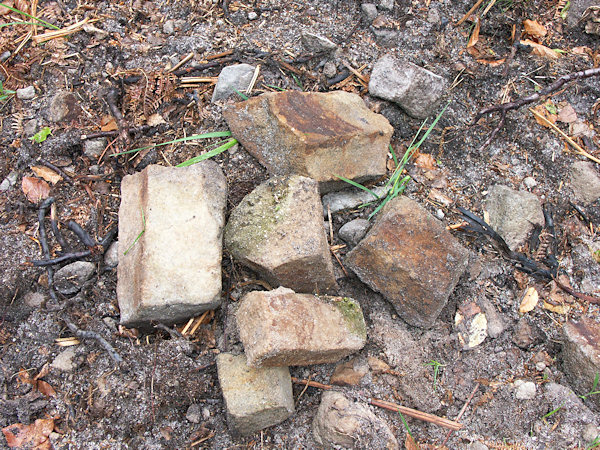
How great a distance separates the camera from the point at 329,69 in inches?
103

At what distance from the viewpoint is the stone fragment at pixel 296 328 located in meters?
1.94

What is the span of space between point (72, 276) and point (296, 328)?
114cm

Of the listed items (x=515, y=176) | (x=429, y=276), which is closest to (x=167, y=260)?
(x=429, y=276)

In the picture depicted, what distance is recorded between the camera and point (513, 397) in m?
2.20

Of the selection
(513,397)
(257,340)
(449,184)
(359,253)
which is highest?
(449,184)

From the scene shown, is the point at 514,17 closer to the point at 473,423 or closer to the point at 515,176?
the point at 515,176

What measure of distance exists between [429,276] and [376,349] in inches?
16.8

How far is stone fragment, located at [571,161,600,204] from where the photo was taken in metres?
2.59

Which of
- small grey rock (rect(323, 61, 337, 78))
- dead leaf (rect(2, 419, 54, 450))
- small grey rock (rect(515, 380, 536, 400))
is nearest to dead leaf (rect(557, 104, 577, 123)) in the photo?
small grey rock (rect(323, 61, 337, 78))

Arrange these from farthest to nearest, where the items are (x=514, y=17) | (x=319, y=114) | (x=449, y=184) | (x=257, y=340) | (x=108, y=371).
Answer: (x=514, y=17) < (x=449, y=184) < (x=319, y=114) < (x=108, y=371) < (x=257, y=340)

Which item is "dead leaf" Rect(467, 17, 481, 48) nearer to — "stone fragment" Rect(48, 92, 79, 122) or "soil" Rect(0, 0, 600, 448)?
"soil" Rect(0, 0, 600, 448)

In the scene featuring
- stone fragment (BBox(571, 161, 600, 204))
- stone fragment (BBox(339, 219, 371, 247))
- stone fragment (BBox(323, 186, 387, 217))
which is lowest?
stone fragment (BBox(339, 219, 371, 247))

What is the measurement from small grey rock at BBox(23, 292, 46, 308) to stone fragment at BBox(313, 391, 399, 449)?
141cm

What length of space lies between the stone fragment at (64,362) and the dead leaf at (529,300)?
2152 mm
